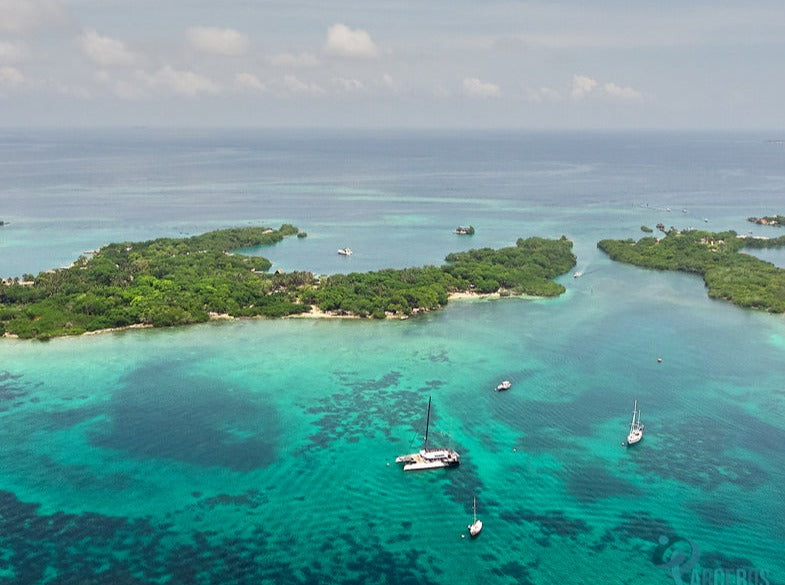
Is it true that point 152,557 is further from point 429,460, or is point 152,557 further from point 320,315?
point 320,315

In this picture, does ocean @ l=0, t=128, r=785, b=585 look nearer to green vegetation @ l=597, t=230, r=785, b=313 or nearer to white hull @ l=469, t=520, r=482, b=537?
white hull @ l=469, t=520, r=482, b=537

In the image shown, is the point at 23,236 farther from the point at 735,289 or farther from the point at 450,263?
the point at 735,289

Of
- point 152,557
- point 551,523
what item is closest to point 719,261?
point 551,523

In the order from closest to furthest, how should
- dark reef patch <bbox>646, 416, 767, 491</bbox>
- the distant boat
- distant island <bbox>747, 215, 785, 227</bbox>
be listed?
dark reef patch <bbox>646, 416, 767, 491</bbox>, the distant boat, distant island <bbox>747, 215, 785, 227</bbox>

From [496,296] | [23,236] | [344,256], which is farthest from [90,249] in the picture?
[496,296]

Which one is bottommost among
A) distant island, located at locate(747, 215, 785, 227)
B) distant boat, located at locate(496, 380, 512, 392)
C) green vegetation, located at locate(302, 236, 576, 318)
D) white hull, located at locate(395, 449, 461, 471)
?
white hull, located at locate(395, 449, 461, 471)

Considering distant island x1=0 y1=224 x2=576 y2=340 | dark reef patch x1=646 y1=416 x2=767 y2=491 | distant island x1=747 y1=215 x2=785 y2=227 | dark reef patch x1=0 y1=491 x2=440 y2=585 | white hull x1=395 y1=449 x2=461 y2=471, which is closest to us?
dark reef patch x1=0 y1=491 x2=440 y2=585

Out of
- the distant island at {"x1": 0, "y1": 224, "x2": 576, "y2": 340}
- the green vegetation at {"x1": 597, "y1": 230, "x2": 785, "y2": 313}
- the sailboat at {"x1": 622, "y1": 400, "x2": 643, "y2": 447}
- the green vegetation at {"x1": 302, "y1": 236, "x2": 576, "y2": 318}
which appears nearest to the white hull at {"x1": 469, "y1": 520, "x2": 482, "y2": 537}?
the sailboat at {"x1": 622, "y1": 400, "x2": 643, "y2": 447}
